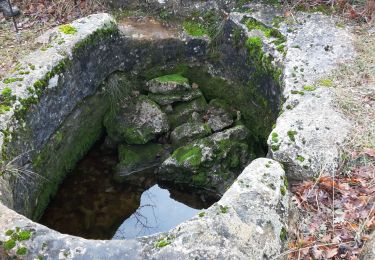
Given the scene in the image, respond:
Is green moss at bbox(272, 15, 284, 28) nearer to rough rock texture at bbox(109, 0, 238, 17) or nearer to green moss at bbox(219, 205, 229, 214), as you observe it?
rough rock texture at bbox(109, 0, 238, 17)

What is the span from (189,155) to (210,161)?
343 mm

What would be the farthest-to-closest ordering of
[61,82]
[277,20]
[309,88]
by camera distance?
[277,20] → [61,82] → [309,88]

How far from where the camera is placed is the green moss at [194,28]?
25.7 ft

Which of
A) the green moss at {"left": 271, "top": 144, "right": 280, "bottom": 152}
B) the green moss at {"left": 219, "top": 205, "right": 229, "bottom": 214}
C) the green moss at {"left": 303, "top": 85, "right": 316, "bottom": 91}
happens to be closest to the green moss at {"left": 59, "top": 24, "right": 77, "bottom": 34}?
the green moss at {"left": 303, "top": 85, "right": 316, "bottom": 91}

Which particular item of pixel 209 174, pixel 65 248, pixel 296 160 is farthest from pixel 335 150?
pixel 65 248

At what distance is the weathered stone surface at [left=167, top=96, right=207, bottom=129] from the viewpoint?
25.4 ft

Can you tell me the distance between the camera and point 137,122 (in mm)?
7645

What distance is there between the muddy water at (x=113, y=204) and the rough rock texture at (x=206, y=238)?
248cm

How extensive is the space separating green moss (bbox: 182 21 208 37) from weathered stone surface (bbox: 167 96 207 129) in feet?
3.78

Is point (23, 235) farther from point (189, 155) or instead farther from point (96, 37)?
point (96, 37)

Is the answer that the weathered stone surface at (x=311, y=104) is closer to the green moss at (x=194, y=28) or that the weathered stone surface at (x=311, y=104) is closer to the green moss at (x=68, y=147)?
the green moss at (x=194, y=28)

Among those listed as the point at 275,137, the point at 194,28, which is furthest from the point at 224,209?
the point at 194,28

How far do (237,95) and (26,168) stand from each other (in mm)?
3674

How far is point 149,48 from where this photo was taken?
7.73 meters
